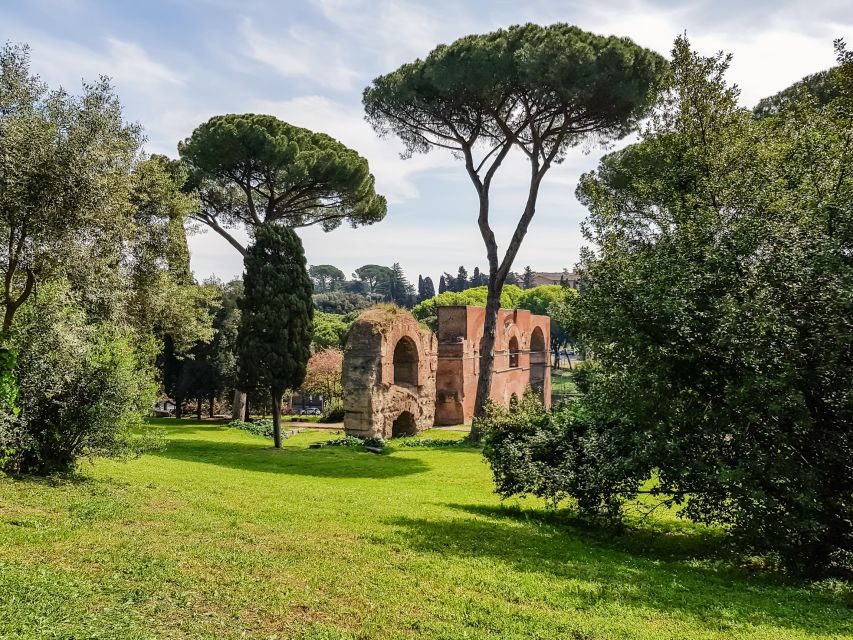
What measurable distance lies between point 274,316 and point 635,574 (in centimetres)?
1178

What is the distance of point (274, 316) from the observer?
15352 mm

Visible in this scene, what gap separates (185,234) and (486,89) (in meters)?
9.69

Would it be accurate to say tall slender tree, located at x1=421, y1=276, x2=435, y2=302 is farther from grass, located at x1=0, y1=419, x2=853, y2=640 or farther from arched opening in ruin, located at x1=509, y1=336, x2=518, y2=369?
grass, located at x1=0, y1=419, x2=853, y2=640

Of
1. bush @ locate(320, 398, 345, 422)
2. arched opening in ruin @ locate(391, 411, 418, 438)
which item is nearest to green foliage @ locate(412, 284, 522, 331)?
bush @ locate(320, 398, 345, 422)

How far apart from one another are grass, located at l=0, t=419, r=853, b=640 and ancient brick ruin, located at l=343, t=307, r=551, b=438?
339 inches

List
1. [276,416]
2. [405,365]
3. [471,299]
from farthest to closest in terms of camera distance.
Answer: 1. [471,299]
2. [405,365]
3. [276,416]

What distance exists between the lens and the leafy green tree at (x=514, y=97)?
16.1 meters

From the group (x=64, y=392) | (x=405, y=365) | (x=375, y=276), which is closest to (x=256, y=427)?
(x=405, y=365)

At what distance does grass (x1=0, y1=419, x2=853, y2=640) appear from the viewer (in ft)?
12.4

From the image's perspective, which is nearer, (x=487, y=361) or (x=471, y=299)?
(x=487, y=361)

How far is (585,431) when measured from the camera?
784cm

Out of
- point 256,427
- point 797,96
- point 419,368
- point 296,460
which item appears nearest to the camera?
point 296,460

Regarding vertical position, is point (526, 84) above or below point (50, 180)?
above

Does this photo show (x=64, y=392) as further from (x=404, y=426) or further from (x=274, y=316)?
(x=404, y=426)
